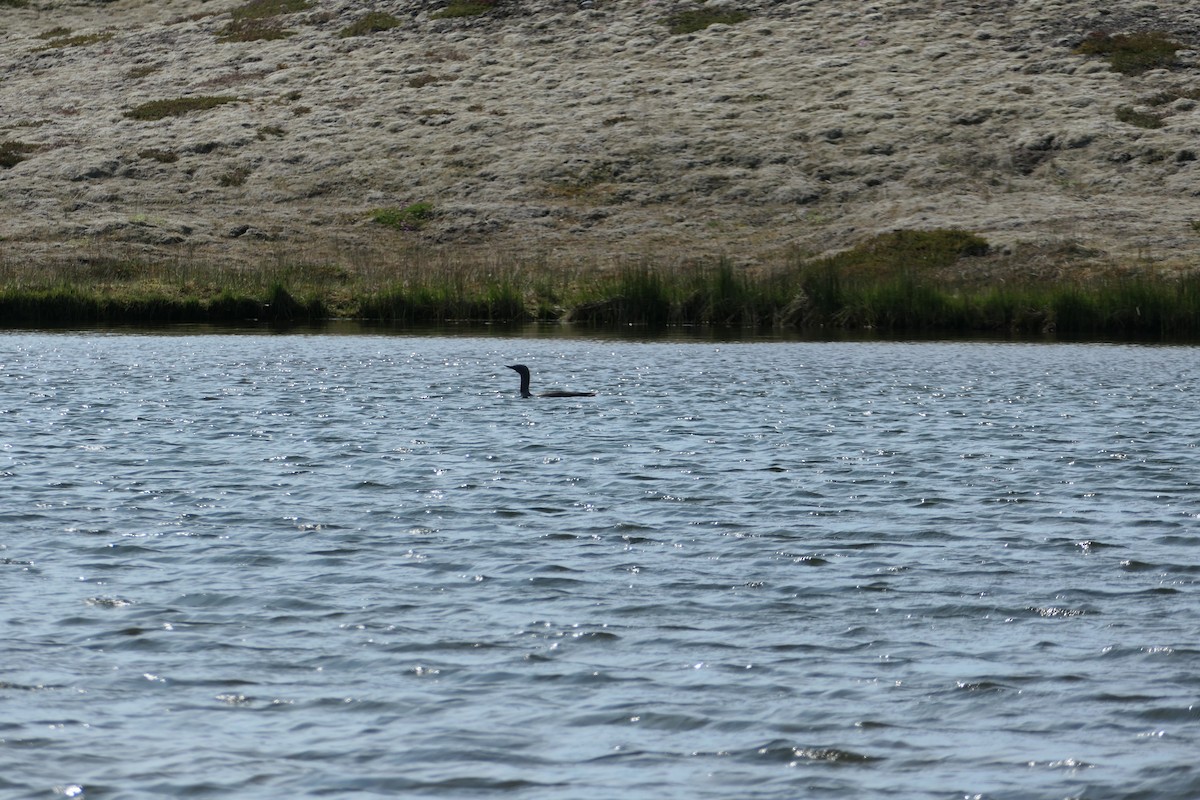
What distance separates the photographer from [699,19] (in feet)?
283

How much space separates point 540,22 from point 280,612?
80.8m

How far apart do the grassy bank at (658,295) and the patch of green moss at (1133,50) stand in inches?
934

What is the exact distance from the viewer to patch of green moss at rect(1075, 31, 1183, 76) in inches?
2881

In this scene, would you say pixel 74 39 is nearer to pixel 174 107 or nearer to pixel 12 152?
pixel 174 107

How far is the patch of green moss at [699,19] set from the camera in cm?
8538

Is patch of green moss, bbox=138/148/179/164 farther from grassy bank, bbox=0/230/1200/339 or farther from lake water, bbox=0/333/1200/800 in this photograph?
lake water, bbox=0/333/1200/800

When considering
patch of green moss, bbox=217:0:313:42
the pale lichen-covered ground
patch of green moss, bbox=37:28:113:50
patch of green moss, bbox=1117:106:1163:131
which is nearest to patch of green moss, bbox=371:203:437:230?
the pale lichen-covered ground

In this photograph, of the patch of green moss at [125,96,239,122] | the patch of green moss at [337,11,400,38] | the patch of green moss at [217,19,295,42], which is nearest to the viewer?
the patch of green moss at [125,96,239,122]

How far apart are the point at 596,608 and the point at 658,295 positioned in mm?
34805

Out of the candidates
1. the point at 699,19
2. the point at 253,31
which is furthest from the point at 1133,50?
the point at 253,31

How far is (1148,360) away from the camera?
31.8 m

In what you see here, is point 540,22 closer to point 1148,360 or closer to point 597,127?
point 597,127

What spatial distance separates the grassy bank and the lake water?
21474 mm

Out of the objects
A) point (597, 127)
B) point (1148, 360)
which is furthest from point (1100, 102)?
point (1148, 360)
